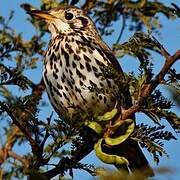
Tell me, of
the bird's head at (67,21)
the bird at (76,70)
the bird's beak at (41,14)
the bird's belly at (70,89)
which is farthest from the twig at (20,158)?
the bird's head at (67,21)

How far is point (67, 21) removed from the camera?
3.71 metres

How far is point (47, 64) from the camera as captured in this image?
3188 mm

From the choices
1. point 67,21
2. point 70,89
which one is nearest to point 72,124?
point 70,89

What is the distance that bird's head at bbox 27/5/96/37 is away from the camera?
3350mm

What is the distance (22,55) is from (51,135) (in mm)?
1085

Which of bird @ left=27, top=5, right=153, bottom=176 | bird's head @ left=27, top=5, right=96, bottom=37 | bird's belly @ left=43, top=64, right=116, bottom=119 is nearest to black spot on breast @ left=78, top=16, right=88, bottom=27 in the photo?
bird's head @ left=27, top=5, right=96, bottom=37

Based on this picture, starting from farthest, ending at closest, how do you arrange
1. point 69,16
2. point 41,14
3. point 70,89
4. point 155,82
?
1. point 69,16
2. point 41,14
3. point 70,89
4. point 155,82

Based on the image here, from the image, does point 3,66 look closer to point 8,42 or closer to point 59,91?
point 8,42

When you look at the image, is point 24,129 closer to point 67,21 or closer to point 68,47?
point 68,47

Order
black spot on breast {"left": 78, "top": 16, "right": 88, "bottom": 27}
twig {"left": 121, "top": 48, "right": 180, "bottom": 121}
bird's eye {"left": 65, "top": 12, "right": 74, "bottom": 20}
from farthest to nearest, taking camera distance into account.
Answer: black spot on breast {"left": 78, "top": 16, "right": 88, "bottom": 27}, bird's eye {"left": 65, "top": 12, "right": 74, "bottom": 20}, twig {"left": 121, "top": 48, "right": 180, "bottom": 121}

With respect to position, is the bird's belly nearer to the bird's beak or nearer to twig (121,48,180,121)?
the bird's beak

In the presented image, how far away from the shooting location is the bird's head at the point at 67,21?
11.0 feet

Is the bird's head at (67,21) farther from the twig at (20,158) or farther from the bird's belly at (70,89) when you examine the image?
the twig at (20,158)

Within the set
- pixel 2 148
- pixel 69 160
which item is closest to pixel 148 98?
pixel 69 160
